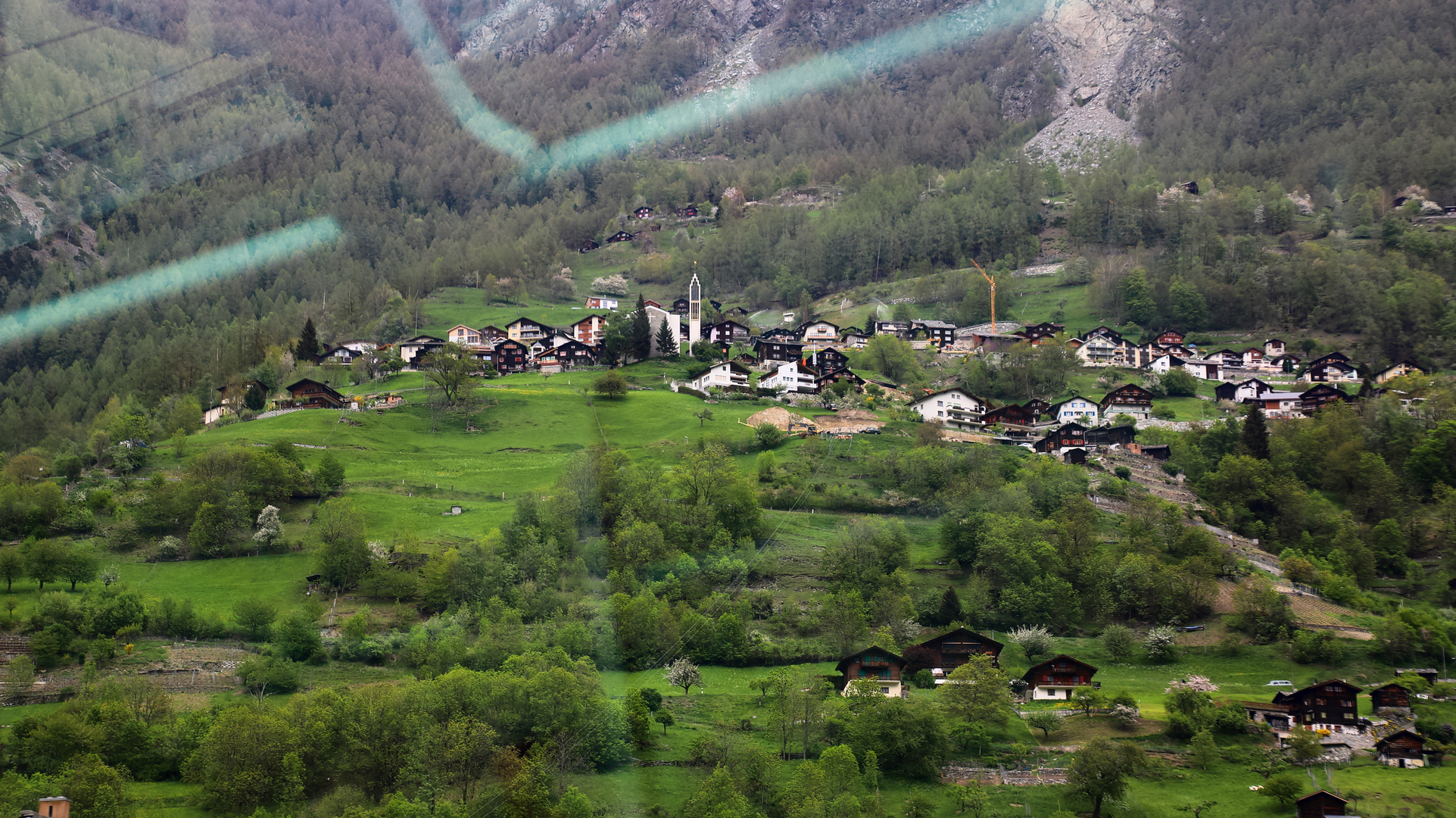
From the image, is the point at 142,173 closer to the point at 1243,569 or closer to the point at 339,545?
the point at 339,545

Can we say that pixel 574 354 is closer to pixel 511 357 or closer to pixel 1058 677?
pixel 511 357

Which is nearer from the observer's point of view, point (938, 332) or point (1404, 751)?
point (1404, 751)

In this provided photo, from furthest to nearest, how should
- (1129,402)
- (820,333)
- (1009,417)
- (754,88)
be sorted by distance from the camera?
1. (754,88)
2. (820,333)
3. (1129,402)
4. (1009,417)

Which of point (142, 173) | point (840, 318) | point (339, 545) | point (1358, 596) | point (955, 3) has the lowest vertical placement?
point (1358, 596)

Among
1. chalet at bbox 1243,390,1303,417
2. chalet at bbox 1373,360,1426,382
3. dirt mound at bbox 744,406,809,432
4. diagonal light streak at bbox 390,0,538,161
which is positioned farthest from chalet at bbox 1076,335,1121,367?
diagonal light streak at bbox 390,0,538,161

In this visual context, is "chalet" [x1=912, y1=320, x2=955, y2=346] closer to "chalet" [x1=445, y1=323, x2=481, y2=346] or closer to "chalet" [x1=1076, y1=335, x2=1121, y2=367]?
"chalet" [x1=1076, y1=335, x2=1121, y2=367]

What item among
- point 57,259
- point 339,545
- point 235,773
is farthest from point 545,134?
point 235,773

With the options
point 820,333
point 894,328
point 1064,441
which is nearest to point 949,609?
point 1064,441
